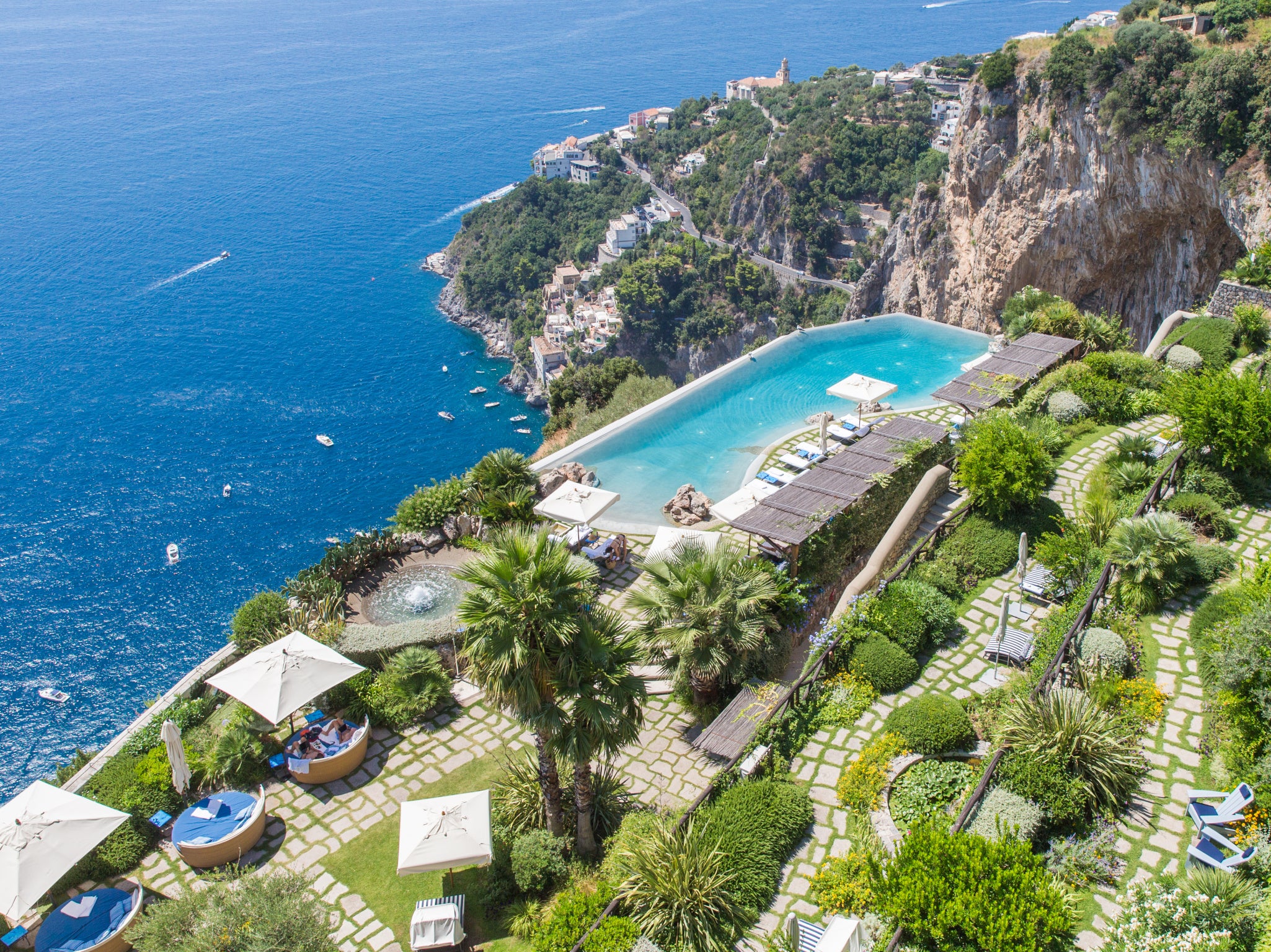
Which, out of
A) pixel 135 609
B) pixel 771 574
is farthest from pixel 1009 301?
pixel 135 609

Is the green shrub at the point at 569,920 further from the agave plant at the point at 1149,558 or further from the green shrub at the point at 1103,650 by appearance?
the agave plant at the point at 1149,558

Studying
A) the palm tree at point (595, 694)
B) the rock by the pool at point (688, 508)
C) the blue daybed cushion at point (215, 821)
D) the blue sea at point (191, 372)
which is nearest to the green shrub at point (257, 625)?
the blue daybed cushion at point (215, 821)

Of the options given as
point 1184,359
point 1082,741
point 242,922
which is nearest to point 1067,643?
point 1082,741

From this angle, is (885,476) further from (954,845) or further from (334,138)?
→ (334,138)

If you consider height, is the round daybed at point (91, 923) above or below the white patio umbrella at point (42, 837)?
below

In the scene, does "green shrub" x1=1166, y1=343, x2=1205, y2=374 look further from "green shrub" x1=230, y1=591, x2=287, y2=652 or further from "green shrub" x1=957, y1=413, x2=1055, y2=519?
"green shrub" x1=230, y1=591, x2=287, y2=652
